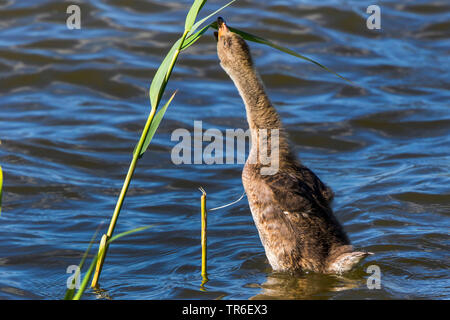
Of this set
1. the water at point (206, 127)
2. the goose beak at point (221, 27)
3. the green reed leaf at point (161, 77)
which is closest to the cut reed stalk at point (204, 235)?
the water at point (206, 127)

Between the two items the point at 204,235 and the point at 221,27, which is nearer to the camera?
the point at 204,235

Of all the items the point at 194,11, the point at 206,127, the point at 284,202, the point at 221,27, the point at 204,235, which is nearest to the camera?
the point at 194,11

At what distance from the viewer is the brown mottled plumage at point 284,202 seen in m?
5.71

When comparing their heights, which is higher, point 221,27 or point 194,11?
point 221,27

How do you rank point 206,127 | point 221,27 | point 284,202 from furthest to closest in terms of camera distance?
point 206,127 < point 221,27 < point 284,202

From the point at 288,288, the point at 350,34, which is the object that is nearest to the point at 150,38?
the point at 350,34

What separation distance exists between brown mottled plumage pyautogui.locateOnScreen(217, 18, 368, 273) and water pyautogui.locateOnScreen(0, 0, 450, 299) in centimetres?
22

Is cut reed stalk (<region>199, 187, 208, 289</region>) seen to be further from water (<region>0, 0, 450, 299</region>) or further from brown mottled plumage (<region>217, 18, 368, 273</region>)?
brown mottled plumage (<region>217, 18, 368, 273</region>)

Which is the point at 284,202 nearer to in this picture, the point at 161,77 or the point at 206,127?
the point at 161,77

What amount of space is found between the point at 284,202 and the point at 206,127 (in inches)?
172

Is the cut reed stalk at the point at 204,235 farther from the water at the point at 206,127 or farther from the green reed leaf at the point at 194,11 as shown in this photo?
the green reed leaf at the point at 194,11

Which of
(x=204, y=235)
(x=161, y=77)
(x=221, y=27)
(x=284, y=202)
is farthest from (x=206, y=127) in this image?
(x=161, y=77)

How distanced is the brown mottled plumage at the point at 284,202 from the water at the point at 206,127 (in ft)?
0.72

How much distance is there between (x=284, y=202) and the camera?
224 inches
